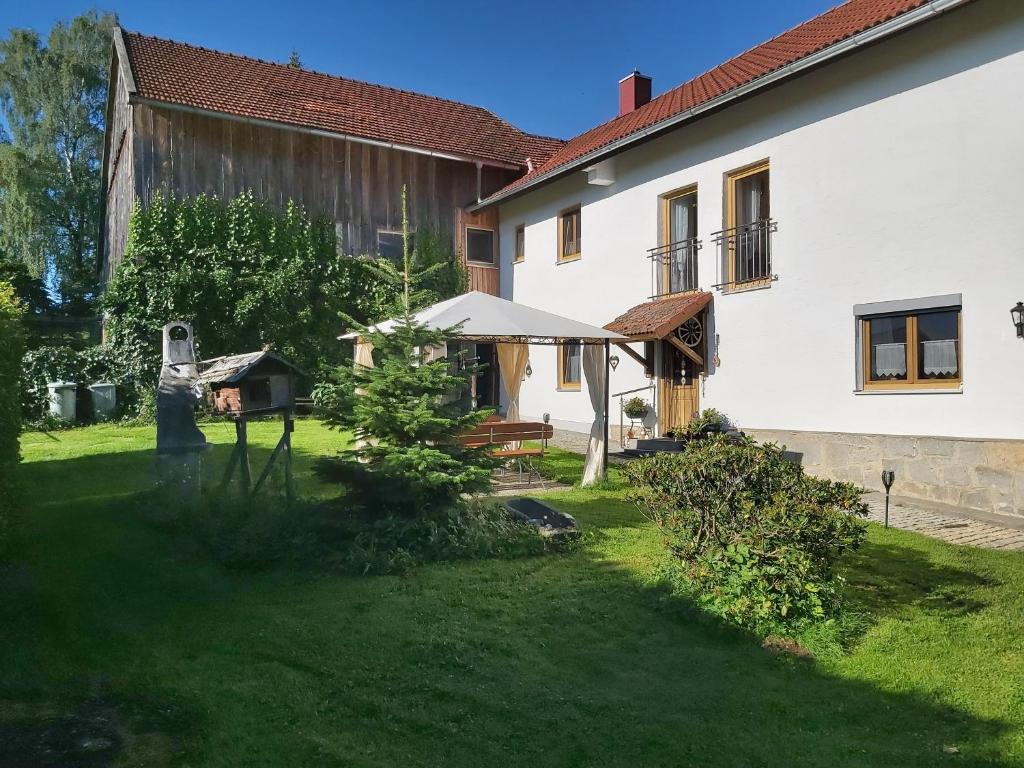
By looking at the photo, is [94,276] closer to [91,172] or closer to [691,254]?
[91,172]

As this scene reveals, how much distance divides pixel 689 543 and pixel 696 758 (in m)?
2.16

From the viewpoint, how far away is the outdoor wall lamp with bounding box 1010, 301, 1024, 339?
28.3 feet

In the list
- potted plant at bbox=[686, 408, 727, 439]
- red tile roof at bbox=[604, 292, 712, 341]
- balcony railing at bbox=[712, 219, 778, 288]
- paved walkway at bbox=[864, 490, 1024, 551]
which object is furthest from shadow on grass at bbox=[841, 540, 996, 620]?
balcony railing at bbox=[712, 219, 778, 288]

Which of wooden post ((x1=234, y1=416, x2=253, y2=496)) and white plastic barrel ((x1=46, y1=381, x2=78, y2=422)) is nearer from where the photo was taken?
wooden post ((x1=234, y1=416, x2=253, y2=496))

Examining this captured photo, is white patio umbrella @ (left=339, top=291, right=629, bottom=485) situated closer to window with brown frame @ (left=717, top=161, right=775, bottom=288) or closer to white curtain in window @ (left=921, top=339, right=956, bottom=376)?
window with brown frame @ (left=717, top=161, right=775, bottom=288)

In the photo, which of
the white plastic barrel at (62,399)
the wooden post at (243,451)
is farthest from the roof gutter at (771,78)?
the white plastic barrel at (62,399)

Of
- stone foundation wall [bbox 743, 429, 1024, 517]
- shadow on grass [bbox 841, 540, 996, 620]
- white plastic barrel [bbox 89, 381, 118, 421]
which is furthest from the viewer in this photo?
white plastic barrel [bbox 89, 381, 118, 421]

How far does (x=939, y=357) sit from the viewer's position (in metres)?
9.70

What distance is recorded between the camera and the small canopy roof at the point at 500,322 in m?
9.27

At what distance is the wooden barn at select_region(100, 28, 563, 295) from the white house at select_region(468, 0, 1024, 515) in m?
5.58

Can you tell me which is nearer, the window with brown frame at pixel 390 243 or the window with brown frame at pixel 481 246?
the window with brown frame at pixel 390 243

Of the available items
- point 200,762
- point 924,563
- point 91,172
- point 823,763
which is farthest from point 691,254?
point 91,172

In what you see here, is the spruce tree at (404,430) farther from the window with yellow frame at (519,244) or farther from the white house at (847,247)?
the window with yellow frame at (519,244)

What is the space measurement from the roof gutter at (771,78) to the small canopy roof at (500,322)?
473cm
